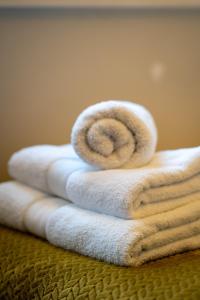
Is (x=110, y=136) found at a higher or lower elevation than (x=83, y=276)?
higher

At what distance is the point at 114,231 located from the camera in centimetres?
90

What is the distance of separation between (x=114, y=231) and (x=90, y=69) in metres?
0.63

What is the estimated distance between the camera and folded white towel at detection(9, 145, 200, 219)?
0.93 meters

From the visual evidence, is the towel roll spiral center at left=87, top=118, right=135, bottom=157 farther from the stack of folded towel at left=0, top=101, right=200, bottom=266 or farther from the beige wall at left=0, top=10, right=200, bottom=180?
the beige wall at left=0, top=10, right=200, bottom=180

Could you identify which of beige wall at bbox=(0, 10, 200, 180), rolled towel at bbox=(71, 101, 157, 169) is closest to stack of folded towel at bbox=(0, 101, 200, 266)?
rolled towel at bbox=(71, 101, 157, 169)

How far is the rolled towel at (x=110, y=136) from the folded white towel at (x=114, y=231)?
0.36ft

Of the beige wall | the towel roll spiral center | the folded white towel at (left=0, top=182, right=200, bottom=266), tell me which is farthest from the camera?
the beige wall

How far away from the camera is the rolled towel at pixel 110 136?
1.01m

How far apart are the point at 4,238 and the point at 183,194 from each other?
0.36 metres

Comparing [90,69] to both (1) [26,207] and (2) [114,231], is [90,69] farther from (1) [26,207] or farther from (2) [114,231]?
(2) [114,231]

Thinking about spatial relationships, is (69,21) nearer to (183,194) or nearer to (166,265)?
(183,194)

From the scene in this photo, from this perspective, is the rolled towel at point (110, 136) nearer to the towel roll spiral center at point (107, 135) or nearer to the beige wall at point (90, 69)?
the towel roll spiral center at point (107, 135)

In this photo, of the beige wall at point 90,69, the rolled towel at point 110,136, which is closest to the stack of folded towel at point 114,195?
the rolled towel at point 110,136

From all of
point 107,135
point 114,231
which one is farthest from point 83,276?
point 107,135
